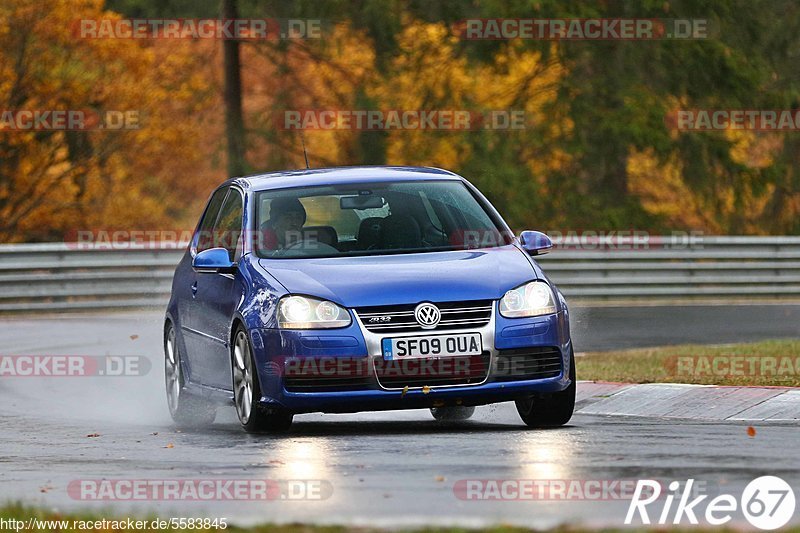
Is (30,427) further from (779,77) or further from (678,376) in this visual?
(779,77)

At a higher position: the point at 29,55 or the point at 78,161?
the point at 29,55

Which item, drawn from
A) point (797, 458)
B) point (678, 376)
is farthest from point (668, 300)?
point (797, 458)

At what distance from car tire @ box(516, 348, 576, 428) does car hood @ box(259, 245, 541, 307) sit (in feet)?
2.30

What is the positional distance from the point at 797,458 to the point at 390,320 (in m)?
2.52

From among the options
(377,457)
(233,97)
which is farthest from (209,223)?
(233,97)

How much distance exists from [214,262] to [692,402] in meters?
3.56

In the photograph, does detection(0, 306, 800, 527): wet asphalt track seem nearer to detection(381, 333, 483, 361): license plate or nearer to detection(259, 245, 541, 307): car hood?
detection(381, 333, 483, 361): license plate

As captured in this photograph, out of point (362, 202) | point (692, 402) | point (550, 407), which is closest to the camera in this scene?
point (550, 407)

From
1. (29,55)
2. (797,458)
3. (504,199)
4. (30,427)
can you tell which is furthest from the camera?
(504,199)

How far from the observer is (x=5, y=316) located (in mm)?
25078

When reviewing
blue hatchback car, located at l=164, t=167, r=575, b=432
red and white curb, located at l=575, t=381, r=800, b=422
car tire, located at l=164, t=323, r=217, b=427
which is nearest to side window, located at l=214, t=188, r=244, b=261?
blue hatchback car, located at l=164, t=167, r=575, b=432

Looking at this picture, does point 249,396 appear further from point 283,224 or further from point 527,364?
point 527,364

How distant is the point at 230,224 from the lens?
12.1 metres

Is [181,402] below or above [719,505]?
below
